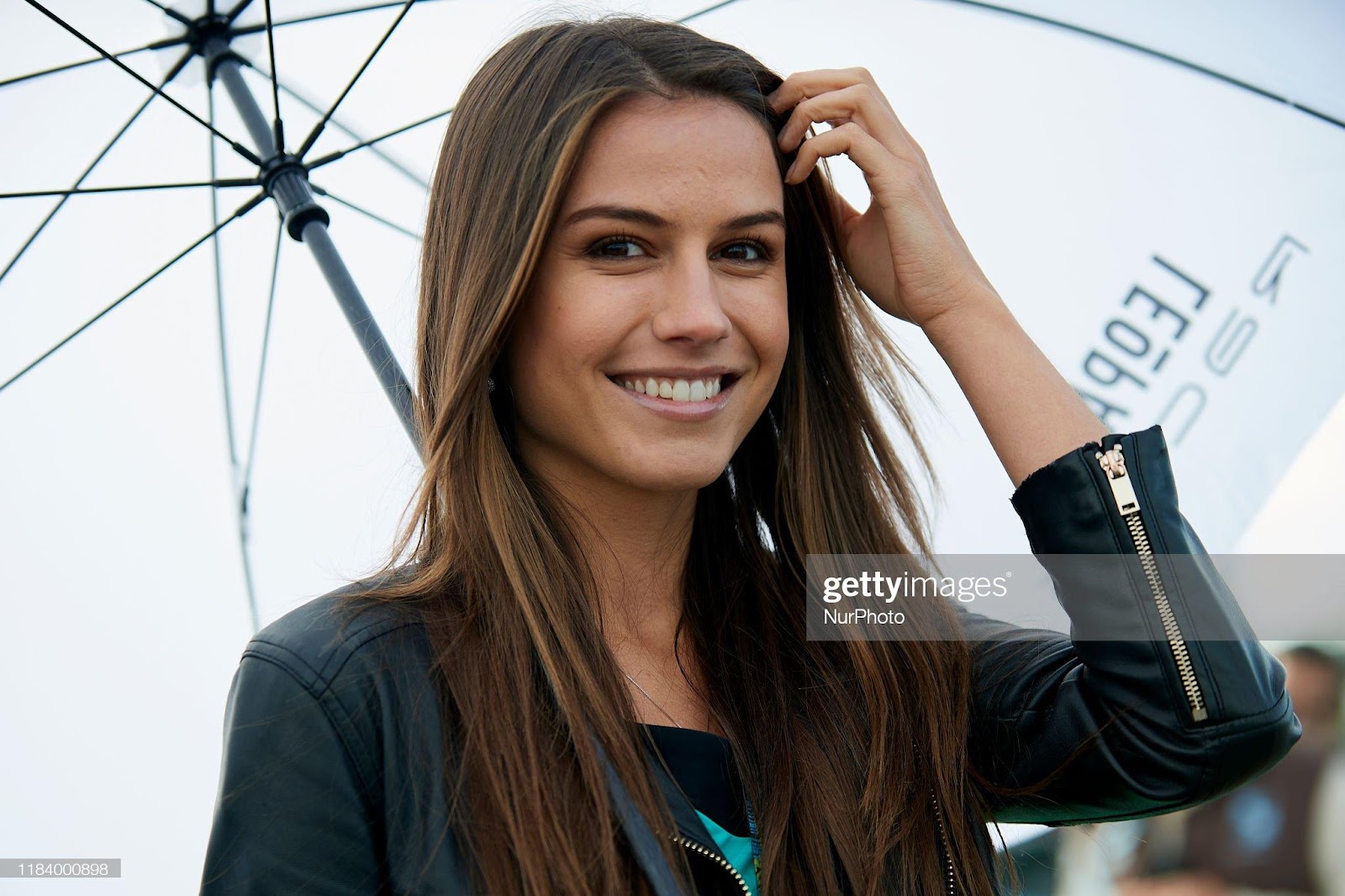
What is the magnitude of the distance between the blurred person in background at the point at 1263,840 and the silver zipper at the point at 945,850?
3.34m

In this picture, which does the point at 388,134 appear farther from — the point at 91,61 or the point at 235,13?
the point at 91,61

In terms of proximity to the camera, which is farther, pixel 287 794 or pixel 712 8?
pixel 712 8

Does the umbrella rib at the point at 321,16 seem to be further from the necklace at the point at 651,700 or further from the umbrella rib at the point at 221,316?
the necklace at the point at 651,700

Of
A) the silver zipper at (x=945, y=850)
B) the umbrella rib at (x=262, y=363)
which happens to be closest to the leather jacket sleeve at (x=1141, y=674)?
the silver zipper at (x=945, y=850)

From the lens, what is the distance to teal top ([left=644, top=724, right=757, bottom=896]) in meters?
1.90

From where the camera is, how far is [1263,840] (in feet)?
16.9

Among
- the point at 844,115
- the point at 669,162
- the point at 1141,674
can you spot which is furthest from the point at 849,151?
the point at 1141,674

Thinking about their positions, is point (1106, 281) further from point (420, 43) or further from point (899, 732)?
point (420, 43)

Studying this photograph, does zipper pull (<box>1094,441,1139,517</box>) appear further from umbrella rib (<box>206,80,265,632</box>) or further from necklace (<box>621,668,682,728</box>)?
umbrella rib (<box>206,80,265,632</box>)

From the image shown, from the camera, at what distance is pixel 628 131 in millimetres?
2002

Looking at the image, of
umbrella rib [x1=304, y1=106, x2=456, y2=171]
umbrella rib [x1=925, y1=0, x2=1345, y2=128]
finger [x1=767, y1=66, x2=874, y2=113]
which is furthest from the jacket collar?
umbrella rib [x1=925, y1=0, x2=1345, y2=128]

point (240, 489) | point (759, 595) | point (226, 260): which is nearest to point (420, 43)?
point (226, 260)

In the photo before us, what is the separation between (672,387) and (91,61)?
2.00 meters

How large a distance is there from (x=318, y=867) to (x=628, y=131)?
3.85 ft
